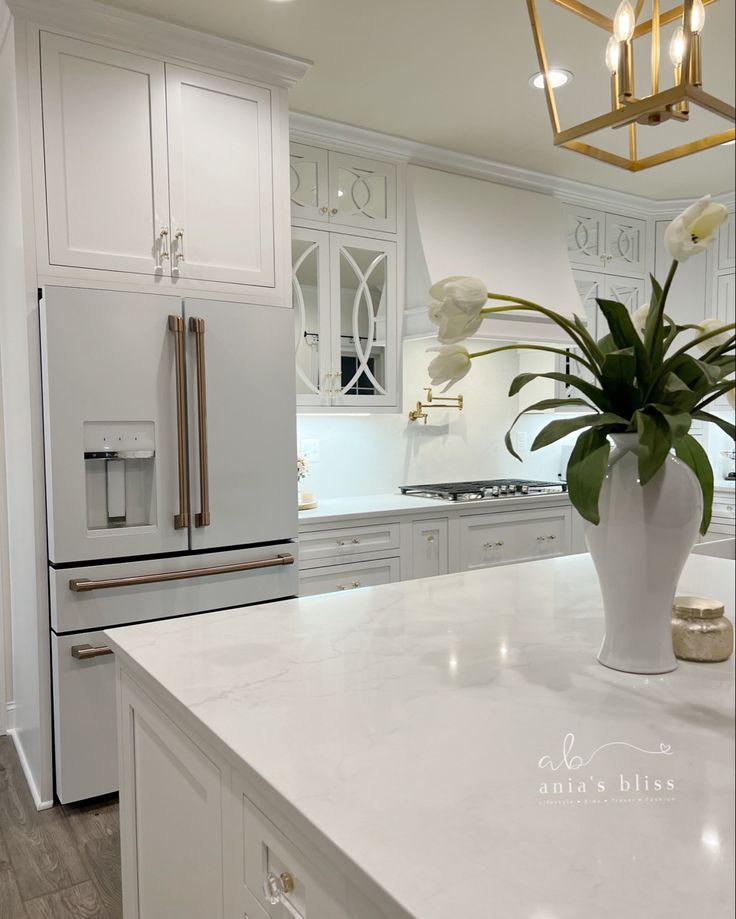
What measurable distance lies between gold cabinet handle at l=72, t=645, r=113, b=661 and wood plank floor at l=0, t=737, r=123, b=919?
1.63ft

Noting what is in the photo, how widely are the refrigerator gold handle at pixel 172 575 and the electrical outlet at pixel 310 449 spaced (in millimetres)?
972

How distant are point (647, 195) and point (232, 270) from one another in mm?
2754

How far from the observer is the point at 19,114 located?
7.10ft

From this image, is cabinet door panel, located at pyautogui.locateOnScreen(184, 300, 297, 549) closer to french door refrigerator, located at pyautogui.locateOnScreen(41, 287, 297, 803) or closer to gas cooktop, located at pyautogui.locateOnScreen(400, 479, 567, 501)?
french door refrigerator, located at pyautogui.locateOnScreen(41, 287, 297, 803)

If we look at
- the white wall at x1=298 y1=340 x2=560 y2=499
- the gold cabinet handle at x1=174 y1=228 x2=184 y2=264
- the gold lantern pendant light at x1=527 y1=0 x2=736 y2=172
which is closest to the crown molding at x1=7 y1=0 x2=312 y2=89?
the gold cabinet handle at x1=174 y1=228 x2=184 y2=264

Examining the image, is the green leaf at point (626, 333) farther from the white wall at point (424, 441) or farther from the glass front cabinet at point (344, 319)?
the white wall at point (424, 441)

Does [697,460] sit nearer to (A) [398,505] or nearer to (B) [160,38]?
(B) [160,38]

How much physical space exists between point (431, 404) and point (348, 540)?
3.91 feet

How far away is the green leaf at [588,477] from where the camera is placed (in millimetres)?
816

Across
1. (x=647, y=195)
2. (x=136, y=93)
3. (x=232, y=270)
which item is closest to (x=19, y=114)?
(x=136, y=93)

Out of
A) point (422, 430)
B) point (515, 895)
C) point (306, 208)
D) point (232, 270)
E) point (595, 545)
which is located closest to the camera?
point (515, 895)

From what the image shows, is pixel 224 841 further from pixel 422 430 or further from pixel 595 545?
pixel 422 430

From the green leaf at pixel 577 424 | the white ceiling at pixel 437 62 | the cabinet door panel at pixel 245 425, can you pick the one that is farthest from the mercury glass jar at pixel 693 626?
the cabinet door panel at pixel 245 425

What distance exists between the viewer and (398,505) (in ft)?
10.8
